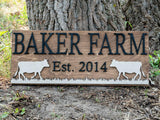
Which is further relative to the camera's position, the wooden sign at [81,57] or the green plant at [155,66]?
the green plant at [155,66]

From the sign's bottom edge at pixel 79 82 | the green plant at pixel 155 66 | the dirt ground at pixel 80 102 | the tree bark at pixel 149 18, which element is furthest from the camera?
the tree bark at pixel 149 18

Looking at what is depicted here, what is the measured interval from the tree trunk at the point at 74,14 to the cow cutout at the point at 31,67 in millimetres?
476

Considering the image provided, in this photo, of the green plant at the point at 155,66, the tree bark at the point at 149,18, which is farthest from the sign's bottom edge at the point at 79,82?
the tree bark at the point at 149,18

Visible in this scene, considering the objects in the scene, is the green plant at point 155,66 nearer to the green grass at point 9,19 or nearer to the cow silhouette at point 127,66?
the cow silhouette at point 127,66

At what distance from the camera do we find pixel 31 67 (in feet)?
7.15

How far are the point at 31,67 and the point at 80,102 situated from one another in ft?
2.34

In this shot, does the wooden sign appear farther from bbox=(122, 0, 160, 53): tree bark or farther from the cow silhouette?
bbox=(122, 0, 160, 53): tree bark

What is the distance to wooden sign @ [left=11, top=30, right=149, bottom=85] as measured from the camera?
7.15 feet

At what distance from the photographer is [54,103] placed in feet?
6.15

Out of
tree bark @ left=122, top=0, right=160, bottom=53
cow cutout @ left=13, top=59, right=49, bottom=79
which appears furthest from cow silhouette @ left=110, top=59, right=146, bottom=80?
tree bark @ left=122, top=0, right=160, bottom=53

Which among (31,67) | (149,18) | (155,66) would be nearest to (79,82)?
(31,67)

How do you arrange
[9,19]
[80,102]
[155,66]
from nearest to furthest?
1. [80,102]
2. [155,66]
3. [9,19]

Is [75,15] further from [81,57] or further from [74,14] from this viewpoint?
[81,57]

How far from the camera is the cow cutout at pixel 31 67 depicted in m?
2.17
